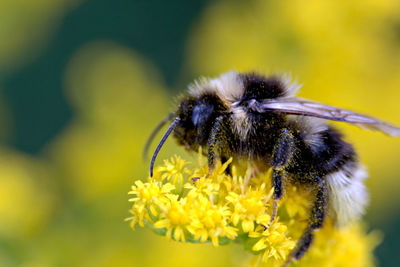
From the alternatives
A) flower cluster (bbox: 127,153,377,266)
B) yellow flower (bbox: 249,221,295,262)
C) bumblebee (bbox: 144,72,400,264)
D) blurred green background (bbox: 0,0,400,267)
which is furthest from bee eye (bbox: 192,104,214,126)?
blurred green background (bbox: 0,0,400,267)

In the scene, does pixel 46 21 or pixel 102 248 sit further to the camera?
pixel 46 21

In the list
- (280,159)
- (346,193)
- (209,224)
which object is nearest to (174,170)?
(209,224)

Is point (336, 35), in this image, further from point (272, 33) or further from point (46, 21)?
point (46, 21)

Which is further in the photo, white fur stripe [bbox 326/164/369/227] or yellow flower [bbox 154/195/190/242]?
white fur stripe [bbox 326/164/369/227]

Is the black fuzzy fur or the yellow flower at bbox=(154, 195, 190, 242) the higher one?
the black fuzzy fur

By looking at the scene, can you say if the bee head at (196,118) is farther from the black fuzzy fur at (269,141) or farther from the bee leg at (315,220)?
the bee leg at (315,220)

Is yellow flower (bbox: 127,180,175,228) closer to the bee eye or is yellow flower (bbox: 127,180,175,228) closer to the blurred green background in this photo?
the bee eye

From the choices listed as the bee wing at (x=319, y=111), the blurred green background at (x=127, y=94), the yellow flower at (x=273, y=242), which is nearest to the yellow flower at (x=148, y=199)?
the yellow flower at (x=273, y=242)

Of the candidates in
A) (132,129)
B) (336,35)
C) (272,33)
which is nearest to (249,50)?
(272,33)
